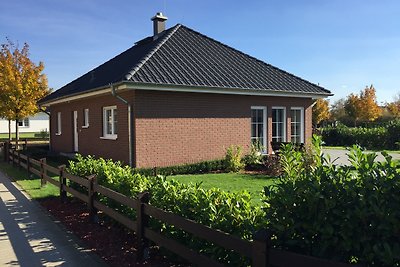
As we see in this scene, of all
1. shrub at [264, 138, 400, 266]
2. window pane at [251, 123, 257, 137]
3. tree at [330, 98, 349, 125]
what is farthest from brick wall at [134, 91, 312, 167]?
tree at [330, 98, 349, 125]

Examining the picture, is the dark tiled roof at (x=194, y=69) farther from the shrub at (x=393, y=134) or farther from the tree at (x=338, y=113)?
the tree at (x=338, y=113)

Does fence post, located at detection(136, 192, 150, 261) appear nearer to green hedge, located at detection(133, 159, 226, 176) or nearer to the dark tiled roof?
green hedge, located at detection(133, 159, 226, 176)

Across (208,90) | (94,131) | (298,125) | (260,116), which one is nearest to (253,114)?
(260,116)

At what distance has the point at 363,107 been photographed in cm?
4438

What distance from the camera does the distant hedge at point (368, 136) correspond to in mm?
27250

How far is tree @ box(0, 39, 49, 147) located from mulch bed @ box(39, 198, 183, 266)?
1872 centimetres

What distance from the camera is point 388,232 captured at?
8.75 ft

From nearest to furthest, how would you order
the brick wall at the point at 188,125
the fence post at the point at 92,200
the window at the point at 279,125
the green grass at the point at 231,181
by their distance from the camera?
the fence post at the point at 92,200 → the green grass at the point at 231,181 → the brick wall at the point at 188,125 → the window at the point at 279,125

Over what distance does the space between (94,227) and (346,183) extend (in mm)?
4970

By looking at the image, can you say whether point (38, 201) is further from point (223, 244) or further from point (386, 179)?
point (386, 179)

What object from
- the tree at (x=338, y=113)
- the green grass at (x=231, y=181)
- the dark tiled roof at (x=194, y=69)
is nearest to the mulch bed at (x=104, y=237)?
the green grass at (x=231, y=181)

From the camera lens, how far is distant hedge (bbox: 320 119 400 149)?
2725 cm

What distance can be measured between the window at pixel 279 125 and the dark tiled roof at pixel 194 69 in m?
1.13

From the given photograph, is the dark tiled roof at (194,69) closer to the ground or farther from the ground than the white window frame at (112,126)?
farther from the ground
